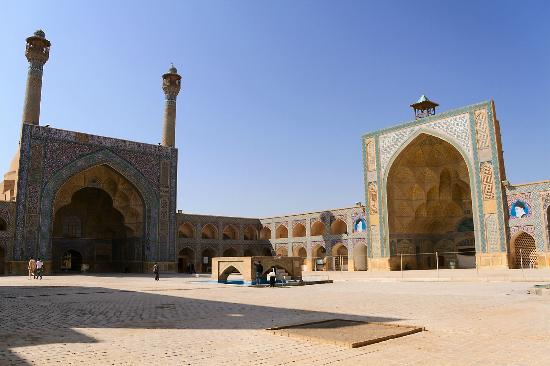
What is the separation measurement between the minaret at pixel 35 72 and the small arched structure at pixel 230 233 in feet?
59.2

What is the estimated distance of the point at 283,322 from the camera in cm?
652

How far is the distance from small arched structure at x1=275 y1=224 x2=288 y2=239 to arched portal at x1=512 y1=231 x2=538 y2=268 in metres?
19.1

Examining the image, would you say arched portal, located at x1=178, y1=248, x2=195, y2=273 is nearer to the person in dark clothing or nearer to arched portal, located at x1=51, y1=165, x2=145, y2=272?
arched portal, located at x1=51, y1=165, x2=145, y2=272

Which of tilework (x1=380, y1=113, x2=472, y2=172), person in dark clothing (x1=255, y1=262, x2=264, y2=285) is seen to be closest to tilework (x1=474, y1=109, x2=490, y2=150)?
tilework (x1=380, y1=113, x2=472, y2=172)

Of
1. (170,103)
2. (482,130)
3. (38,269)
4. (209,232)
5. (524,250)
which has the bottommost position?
(38,269)

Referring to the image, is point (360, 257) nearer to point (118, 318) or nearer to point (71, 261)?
point (71, 261)

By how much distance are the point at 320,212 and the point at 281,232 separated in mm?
5673

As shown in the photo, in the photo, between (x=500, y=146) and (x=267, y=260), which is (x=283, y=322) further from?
(x=500, y=146)

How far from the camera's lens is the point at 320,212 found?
118ft

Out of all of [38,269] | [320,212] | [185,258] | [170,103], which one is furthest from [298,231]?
[38,269]

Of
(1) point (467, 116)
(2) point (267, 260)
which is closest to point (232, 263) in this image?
(2) point (267, 260)

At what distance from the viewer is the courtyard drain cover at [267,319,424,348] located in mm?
4816

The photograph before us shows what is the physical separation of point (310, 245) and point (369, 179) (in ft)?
32.5

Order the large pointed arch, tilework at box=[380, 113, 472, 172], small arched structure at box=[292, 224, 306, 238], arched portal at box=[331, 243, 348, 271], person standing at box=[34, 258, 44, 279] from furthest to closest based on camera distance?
1. small arched structure at box=[292, 224, 306, 238]
2. arched portal at box=[331, 243, 348, 271]
3. the large pointed arch
4. tilework at box=[380, 113, 472, 172]
5. person standing at box=[34, 258, 44, 279]
